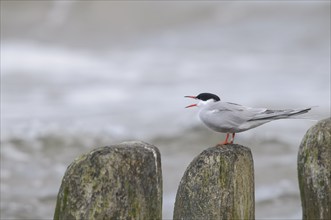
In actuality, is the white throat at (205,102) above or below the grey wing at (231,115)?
above

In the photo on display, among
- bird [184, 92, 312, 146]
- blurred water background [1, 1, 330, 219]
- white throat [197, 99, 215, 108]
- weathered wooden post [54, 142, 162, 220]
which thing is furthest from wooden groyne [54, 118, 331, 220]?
blurred water background [1, 1, 330, 219]

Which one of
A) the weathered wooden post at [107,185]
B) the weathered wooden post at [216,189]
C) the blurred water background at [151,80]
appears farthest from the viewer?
the blurred water background at [151,80]

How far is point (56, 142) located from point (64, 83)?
6646 mm

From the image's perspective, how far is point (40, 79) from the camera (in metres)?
21.5

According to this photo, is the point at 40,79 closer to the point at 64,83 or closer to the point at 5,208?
the point at 64,83

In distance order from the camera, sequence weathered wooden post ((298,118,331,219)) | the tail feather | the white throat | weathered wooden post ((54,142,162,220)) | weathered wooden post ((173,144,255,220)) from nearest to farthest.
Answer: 1. weathered wooden post ((54,142,162,220))
2. weathered wooden post ((298,118,331,219))
3. weathered wooden post ((173,144,255,220))
4. the tail feather
5. the white throat

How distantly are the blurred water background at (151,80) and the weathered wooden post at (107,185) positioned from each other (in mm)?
5221

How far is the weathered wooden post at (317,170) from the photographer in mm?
4520

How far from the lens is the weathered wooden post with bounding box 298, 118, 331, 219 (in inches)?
178

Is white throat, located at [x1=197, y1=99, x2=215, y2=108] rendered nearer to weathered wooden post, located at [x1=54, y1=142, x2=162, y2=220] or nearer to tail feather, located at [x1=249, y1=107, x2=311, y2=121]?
tail feather, located at [x1=249, y1=107, x2=311, y2=121]

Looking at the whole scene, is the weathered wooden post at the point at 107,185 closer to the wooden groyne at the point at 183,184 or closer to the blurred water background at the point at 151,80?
the wooden groyne at the point at 183,184

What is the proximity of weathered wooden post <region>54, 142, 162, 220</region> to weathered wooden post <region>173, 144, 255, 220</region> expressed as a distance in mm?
311

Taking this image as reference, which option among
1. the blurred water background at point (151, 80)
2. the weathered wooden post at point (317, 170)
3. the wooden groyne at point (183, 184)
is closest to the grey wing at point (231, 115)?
the wooden groyne at point (183, 184)

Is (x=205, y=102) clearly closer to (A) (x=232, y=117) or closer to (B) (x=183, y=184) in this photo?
(A) (x=232, y=117)
